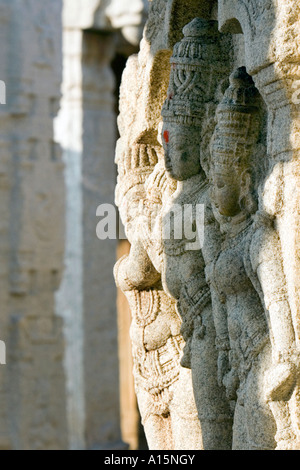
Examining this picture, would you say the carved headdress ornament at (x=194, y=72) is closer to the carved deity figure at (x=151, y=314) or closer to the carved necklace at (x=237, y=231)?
the carved deity figure at (x=151, y=314)

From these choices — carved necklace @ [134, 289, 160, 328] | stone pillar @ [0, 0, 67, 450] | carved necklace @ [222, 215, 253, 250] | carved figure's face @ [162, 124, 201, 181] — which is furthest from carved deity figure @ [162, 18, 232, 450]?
stone pillar @ [0, 0, 67, 450]

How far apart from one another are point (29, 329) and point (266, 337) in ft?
16.6

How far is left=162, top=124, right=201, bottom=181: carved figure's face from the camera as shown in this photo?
5.25 metres

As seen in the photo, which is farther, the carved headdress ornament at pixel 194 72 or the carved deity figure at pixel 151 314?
the carved deity figure at pixel 151 314

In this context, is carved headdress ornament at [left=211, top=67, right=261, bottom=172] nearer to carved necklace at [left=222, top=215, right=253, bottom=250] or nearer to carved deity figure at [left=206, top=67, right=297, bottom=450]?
carved deity figure at [left=206, top=67, right=297, bottom=450]

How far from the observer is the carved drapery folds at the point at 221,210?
431 centimetres

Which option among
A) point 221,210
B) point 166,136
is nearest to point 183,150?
point 166,136

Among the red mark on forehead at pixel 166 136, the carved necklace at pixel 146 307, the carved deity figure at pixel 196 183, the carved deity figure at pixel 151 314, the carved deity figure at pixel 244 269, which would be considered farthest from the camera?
the carved necklace at pixel 146 307

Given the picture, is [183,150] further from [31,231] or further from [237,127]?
[31,231]

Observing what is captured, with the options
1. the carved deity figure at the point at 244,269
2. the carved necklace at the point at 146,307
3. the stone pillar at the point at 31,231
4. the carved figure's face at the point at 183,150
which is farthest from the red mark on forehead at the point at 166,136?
the stone pillar at the point at 31,231

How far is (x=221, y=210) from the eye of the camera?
4.78 m

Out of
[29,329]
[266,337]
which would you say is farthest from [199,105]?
[29,329]

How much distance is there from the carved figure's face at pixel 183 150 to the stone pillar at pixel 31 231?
424cm

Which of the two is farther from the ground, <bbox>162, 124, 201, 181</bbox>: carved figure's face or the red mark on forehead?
the red mark on forehead
